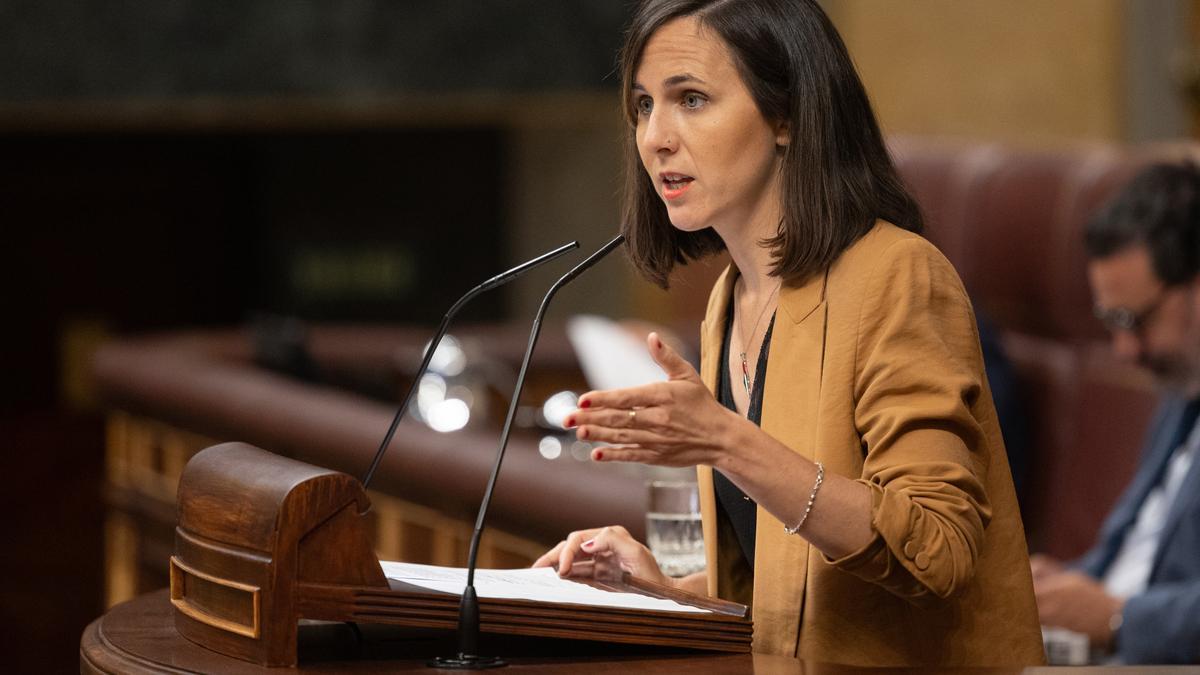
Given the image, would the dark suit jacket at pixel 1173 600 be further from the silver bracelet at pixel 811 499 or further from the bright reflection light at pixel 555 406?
the bright reflection light at pixel 555 406

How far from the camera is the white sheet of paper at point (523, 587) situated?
1521 millimetres

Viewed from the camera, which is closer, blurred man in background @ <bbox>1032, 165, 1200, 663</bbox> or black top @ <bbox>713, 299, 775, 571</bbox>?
black top @ <bbox>713, 299, 775, 571</bbox>

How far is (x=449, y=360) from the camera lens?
4.95 meters

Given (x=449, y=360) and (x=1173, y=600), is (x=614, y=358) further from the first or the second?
(x=1173, y=600)

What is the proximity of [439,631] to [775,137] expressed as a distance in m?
0.57

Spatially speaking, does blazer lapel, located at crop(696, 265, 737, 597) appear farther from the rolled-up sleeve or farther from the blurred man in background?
the blurred man in background

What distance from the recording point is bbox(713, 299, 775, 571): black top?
173 centimetres

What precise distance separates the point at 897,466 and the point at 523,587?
357mm

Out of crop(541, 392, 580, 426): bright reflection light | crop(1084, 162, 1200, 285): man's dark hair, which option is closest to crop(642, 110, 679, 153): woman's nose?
crop(1084, 162, 1200, 285): man's dark hair

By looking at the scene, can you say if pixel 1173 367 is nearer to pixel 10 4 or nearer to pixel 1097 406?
pixel 1097 406

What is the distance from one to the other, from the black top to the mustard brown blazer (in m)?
0.05

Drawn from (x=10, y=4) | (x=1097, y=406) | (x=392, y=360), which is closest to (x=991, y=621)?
(x=1097, y=406)

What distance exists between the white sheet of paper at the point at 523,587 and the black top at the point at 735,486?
191 millimetres

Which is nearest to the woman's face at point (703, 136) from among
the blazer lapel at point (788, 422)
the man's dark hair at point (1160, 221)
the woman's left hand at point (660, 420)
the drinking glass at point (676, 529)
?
the blazer lapel at point (788, 422)
